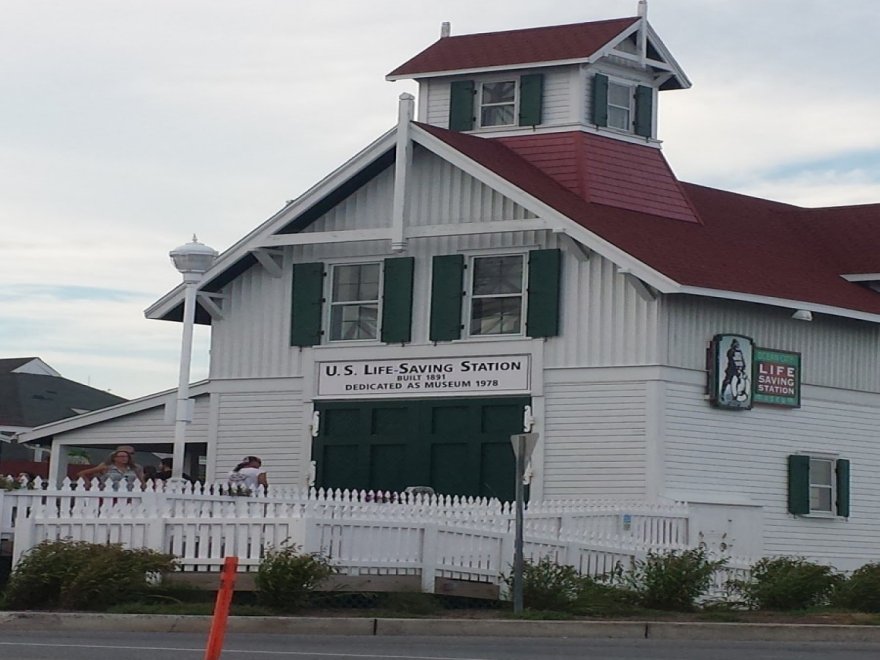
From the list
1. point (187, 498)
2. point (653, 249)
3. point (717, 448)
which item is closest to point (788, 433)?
point (717, 448)

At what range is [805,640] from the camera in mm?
17688

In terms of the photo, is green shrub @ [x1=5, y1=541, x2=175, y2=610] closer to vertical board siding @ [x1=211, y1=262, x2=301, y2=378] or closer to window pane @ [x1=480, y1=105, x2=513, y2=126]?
vertical board siding @ [x1=211, y1=262, x2=301, y2=378]

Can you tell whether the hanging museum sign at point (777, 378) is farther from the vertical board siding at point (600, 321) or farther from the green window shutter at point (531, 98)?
the green window shutter at point (531, 98)

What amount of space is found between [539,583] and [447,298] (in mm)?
10210

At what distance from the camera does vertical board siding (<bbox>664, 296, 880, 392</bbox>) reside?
28.3 meters

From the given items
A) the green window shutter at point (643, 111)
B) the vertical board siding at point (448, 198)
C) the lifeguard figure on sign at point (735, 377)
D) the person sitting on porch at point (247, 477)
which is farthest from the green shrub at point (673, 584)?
the green window shutter at point (643, 111)

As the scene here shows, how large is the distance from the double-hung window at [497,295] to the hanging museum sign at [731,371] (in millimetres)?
3153

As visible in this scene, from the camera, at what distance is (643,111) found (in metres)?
33.0

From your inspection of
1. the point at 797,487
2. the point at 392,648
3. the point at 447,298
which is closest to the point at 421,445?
the point at 447,298

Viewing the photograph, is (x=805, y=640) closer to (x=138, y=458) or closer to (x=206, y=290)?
(x=206, y=290)

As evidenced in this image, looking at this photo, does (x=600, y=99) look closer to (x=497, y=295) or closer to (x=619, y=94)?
(x=619, y=94)

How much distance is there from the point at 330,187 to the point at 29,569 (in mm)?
12175

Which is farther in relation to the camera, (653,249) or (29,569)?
(653,249)

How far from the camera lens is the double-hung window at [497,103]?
107 feet
